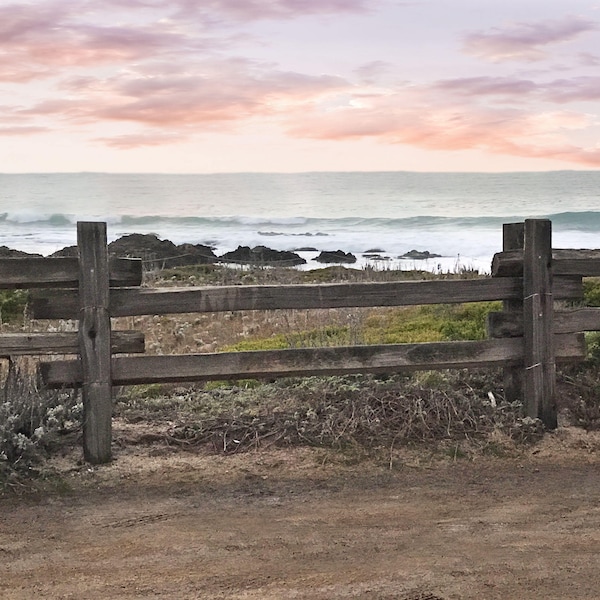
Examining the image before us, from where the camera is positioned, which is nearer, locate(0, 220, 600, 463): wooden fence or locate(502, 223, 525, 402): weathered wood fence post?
locate(0, 220, 600, 463): wooden fence

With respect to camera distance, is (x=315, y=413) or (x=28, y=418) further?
(x=315, y=413)

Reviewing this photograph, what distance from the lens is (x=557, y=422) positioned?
718 centimetres

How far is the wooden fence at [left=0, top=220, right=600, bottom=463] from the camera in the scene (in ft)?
20.4

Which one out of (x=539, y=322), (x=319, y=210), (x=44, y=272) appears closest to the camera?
(x=44, y=272)

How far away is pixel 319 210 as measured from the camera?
253 ft

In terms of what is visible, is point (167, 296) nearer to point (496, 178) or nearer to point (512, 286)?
point (512, 286)

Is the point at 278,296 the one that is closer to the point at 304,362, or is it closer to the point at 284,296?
the point at 284,296

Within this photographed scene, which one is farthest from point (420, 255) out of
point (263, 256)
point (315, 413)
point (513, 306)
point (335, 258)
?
point (315, 413)

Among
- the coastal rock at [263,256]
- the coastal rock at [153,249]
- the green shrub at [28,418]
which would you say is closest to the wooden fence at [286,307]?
the green shrub at [28,418]

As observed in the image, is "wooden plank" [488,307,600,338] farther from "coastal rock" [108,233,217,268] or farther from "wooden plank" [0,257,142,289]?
"coastal rock" [108,233,217,268]

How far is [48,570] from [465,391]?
13.9ft

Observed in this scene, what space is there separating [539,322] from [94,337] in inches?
141

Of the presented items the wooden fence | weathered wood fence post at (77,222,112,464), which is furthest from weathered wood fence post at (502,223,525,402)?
weathered wood fence post at (77,222,112,464)

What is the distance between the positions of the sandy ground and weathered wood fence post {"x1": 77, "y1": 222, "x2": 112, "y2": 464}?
273 millimetres
